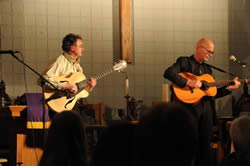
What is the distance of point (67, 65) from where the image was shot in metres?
5.03

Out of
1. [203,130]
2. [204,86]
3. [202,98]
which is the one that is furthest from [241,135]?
[204,86]

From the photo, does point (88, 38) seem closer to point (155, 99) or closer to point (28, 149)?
point (155, 99)

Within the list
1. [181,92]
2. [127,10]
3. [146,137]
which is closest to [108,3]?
[127,10]

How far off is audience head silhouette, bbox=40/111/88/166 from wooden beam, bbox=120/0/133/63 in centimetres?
552

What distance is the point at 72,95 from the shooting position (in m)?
4.86

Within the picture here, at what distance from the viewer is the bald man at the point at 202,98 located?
4957 mm

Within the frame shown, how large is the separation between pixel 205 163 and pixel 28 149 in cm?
226

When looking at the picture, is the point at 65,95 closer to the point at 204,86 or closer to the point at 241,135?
the point at 204,86

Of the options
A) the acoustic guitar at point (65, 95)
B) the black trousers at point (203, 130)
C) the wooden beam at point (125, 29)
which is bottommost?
the black trousers at point (203, 130)

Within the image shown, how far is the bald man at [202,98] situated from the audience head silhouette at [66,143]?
3315mm

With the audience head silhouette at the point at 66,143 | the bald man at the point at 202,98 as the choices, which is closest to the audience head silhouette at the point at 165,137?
the audience head silhouette at the point at 66,143

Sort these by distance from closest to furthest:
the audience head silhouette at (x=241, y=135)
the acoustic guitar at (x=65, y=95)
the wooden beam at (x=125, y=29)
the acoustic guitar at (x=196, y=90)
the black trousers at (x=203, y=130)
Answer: the audience head silhouette at (x=241, y=135) → the acoustic guitar at (x=65, y=95) → the black trousers at (x=203, y=130) → the acoustic guitar at (x=196, y=90) → the wooden beam at (x=125, y=29)

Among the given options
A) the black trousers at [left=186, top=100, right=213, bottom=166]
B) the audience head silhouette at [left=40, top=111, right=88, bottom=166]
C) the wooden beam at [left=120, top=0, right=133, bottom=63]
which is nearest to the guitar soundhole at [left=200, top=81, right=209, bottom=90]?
the black trousers at [left=186, top=100, right=213, bottom=166]

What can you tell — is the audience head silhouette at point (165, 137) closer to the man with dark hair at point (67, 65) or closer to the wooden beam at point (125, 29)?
the man with dark hair at point (67, 65)
